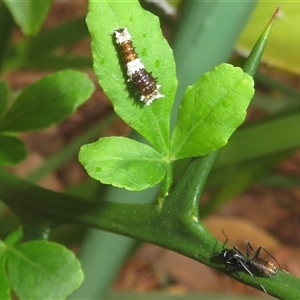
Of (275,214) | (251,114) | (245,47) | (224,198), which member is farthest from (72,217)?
(251,114)

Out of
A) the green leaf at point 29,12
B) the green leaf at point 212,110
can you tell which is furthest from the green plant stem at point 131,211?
the green leaf at point 29,12

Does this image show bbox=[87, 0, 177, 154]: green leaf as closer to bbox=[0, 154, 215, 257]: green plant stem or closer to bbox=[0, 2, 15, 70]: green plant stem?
bbox=[0, 154, 215, 257]: green plant stem

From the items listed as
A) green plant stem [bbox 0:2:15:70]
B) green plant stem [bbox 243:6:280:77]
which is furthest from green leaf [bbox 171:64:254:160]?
green plant stem [bbox 0:2:15:70]

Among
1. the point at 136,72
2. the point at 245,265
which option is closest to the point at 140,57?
the point at 136,72

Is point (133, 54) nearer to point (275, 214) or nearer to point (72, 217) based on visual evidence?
point (72, 217)

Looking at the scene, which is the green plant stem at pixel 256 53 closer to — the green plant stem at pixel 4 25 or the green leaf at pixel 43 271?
the green leaf at pixel 43 271

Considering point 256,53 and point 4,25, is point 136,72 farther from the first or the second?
point 4,25
